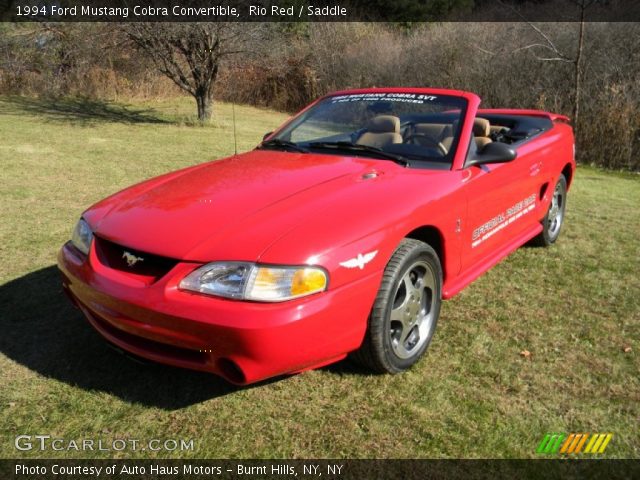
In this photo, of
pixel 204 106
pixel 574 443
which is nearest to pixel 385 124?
pixel 574 443

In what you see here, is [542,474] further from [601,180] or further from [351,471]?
[601,180]

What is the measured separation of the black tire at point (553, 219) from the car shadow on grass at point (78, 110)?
12433 millimetres

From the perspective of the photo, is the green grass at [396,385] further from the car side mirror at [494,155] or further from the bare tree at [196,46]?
the bare tree at [196,46]

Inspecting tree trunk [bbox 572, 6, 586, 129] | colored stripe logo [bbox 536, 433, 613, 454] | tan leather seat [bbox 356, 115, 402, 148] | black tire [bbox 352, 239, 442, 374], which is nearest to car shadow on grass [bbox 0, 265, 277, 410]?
black tire [bbox 352, 239, 442, 374]

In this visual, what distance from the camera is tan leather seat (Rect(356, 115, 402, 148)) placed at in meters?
3.32

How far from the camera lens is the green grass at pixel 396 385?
2.20 metres

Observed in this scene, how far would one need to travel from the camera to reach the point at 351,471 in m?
2.03

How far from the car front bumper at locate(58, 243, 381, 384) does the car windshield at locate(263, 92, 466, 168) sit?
119 centimetres

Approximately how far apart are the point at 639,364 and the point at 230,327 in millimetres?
2340

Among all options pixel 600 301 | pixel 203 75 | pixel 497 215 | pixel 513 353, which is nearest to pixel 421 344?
pixel 513 353

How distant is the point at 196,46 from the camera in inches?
547
